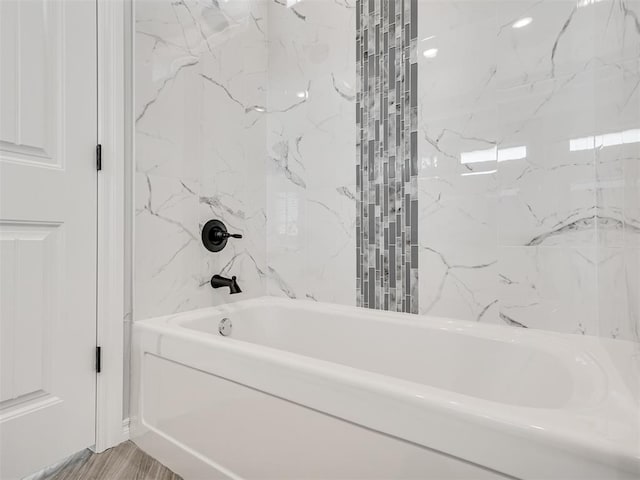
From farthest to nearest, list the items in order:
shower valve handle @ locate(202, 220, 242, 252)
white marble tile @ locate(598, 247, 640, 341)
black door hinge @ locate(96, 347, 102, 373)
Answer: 1. shower valve handle @ locate(202, 220, 242, 252)
2. black door hinge @ locate(96, 347, 102, 373)
3. white marble tile @ locate(598, 247, 640, 341)

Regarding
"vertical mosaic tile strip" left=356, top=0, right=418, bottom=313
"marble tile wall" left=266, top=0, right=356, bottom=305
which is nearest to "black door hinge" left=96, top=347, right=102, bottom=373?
"marble tile wall" left=266, top=0, right=356, bottom=305

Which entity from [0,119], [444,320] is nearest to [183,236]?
[0,119]

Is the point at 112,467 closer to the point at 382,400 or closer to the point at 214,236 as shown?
the point at 214,236

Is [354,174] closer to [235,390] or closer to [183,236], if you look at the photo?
[183,236]

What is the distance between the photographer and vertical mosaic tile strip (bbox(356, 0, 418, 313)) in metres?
1.56

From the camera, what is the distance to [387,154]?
1628 millimetres

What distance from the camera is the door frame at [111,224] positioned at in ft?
4.61

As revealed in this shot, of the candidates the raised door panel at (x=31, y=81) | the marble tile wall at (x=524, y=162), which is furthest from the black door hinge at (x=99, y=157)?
the marble tile wall at (x=524, y=162)

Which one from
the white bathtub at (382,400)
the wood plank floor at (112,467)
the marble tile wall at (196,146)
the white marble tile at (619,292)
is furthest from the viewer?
the marble tile wall at (196,146)

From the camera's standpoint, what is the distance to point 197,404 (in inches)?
46.8

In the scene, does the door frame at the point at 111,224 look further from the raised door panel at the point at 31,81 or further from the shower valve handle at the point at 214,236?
the shower valve handle at the point at 214,236

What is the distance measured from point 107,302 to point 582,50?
1.93 metres

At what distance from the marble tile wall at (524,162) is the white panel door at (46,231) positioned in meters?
1.33

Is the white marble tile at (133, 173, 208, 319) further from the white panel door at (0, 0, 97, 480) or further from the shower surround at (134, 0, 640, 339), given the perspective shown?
the white panel door at (0, 0, 97, 480)
